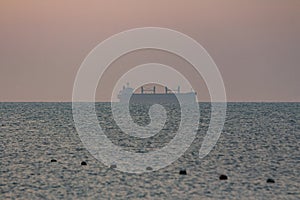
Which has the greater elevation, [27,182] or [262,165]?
[262,165]

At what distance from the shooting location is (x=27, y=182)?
57.5 metres

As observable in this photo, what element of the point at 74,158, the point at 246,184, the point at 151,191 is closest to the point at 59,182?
the point at 151,191

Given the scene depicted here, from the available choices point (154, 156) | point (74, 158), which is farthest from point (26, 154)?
point (154, 156)

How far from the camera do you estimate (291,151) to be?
268 ft

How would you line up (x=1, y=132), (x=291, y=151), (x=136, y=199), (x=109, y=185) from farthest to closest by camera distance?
1. (x=1, y=132)
2. (x=291, y=151)
3. (x=109, y=185)
4. (x=136, y=199)

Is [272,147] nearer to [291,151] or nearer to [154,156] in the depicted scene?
[291,151]

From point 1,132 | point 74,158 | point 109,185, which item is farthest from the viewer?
point 1,132

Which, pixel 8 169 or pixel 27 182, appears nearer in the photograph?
pixel 27 182

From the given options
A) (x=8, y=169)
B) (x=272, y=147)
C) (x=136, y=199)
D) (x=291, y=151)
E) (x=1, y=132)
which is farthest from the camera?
(x=1, y=132)

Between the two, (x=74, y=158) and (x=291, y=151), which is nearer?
(x=74, y=158)

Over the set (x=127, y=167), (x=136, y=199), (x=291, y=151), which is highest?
(x=291, y=151)

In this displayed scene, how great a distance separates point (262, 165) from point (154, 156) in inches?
487

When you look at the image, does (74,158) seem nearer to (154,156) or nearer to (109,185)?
(154,156)

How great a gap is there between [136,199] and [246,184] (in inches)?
360
